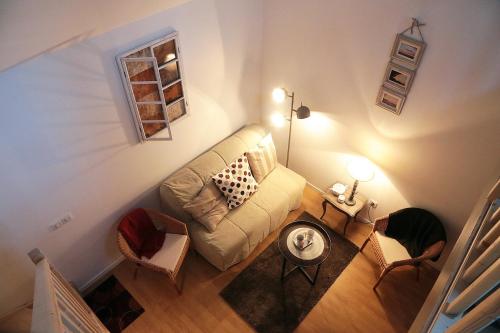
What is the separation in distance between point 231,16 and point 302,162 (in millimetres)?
2151

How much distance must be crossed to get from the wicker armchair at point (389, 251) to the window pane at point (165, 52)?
112 inches

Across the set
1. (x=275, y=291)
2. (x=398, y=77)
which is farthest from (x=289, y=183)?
(x=398, y=77)

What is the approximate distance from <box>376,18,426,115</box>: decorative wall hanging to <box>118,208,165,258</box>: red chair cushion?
9.11 feet

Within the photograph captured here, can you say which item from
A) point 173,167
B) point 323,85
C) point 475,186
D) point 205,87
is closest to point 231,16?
point 205,87

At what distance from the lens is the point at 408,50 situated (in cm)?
312

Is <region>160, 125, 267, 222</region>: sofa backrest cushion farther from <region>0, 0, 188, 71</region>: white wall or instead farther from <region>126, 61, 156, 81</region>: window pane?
<region>0, 0, 188, 71</region>: white wall

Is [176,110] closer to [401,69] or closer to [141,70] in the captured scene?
[141,70]

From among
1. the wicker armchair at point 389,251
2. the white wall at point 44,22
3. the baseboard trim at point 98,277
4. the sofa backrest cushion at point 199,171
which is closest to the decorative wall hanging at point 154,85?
the sofa backrest cushion at point 199,171

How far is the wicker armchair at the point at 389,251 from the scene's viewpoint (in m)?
3.50

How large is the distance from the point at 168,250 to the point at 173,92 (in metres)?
1.69

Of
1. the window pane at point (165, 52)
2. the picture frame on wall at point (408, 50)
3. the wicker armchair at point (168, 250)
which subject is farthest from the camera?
the wicker armchair at point (168, 250)

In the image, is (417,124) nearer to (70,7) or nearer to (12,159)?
(70,7)

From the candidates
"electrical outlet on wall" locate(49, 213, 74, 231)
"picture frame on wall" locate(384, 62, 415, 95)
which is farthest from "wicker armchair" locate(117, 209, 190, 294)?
"picture frame on wall" locate(384, 62, 415, 95)

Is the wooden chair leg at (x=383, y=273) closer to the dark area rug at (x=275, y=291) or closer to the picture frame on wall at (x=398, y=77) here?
the dark area rug at (x=275, y=291)
